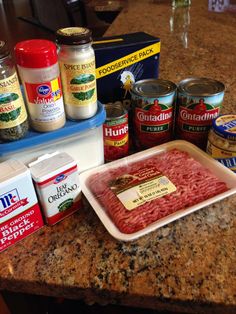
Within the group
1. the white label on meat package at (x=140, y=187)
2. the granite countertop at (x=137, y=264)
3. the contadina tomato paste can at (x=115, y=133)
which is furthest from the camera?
the contadina tomato paste can at (x=115, y=133)

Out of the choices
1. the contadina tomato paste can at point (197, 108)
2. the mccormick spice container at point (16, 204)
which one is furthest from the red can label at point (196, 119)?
the mccormick spice container at point (16, 204)

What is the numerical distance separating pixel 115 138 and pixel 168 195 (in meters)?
0.20

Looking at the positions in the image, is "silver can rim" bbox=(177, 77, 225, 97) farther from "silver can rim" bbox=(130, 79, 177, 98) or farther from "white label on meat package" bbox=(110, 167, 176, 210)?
"white label on meat package" bbox=(110, 167, 176, 210)

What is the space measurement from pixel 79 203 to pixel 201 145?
36cm

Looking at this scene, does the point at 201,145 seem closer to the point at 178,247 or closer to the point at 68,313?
the point at 178,247

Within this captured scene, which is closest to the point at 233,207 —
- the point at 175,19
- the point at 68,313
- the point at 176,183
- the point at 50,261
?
the point at 176,183

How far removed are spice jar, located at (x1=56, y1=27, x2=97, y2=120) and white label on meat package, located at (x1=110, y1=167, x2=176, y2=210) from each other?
0.17 meters

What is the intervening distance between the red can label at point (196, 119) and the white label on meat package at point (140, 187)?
0.17 meters

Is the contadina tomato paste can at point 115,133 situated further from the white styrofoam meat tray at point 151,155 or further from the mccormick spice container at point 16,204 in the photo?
the mccormick spice container at point 16,204

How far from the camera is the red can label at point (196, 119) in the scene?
0.77 metres

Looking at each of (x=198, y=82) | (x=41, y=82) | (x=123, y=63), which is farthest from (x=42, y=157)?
(x=198, y=82)

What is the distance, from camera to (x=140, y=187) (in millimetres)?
693

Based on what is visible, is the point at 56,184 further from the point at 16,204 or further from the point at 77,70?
the point at 77,70

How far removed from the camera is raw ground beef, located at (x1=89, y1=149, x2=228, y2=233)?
0.65 metres
